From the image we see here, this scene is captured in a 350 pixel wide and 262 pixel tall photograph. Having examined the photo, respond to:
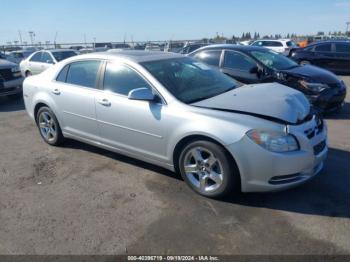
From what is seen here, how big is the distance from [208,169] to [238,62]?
4356mm

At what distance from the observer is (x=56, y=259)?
273cm

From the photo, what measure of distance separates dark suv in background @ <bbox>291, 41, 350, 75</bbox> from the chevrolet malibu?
10566 millimetres

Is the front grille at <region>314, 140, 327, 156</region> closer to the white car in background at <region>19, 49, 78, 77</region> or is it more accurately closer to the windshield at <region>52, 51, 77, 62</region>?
the white car in background at <region>19, 49, 78, 77</region>

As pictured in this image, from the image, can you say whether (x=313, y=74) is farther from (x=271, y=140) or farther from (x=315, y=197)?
(x=271, y=140)

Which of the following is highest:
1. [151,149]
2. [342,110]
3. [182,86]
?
[182,86]

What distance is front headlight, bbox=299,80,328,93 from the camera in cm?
665

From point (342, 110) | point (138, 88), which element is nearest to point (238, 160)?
point (138, 88)

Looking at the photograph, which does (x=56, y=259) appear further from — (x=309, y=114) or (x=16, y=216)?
(x=309, y=114)

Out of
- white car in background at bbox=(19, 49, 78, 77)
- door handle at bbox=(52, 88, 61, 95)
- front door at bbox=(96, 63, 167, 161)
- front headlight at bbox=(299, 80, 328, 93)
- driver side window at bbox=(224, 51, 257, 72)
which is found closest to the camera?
front door at bbox=(96, 63, 167, 161)

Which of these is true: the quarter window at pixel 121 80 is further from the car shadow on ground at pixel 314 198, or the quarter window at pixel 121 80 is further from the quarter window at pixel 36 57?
the quarter window at pixel 36 57

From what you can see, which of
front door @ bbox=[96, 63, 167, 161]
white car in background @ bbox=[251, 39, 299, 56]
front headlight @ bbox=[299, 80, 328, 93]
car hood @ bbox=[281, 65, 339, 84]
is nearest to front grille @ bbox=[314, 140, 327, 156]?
front door @ bbox=[96, 63, 167, 161]

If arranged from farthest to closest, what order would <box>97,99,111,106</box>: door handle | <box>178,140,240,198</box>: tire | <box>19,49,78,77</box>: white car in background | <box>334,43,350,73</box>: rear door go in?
<box>334,43,350,73</box>: rear door, <box>19,49,78,77</box>: white car in background, <box>97,99,111,106</box>: door handle, <box>178,140,240,198</box>: tire

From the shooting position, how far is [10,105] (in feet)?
31.0

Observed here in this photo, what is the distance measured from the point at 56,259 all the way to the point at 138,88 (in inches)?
81.7
